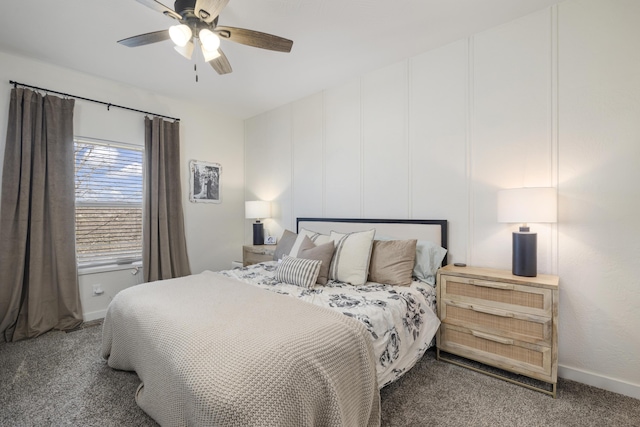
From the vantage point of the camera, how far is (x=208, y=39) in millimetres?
1736

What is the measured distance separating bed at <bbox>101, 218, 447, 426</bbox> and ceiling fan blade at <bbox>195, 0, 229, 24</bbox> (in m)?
1.70

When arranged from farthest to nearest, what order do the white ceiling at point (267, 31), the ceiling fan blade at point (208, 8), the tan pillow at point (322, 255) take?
the tan pillow at point (322, 255) → the white ceiling at point (267, 31) → the ceiling fan blade at point (208, 8)

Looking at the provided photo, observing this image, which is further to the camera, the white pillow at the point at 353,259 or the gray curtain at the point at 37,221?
the gray curtain at the point at 37,221

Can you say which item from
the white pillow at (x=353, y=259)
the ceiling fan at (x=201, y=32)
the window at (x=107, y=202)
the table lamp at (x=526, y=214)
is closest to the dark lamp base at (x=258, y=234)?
the window at (x=107, y=202)

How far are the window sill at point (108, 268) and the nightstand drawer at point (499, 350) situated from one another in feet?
11.0

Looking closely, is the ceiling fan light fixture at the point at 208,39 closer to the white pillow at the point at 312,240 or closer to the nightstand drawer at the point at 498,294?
the white pillow at the point at 312,240

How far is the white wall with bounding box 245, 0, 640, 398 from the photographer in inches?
72.7

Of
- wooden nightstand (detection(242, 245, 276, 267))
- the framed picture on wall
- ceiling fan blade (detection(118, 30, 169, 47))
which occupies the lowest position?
wooden nightstand (detection(242, 245, 276, 267))

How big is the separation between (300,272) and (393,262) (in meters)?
0.76

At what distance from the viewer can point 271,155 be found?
4.13 m

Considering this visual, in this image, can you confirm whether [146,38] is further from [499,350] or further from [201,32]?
[499,350]

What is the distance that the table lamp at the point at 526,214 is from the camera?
73.0 inches

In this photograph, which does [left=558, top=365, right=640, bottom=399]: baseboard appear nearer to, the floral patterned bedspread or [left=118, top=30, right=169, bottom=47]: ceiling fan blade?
the floral patterned bedspread

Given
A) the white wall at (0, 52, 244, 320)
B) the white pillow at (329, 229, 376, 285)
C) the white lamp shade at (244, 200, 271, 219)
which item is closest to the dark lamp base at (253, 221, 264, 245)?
the white lamp shade at (244, 200, 271, 219)
